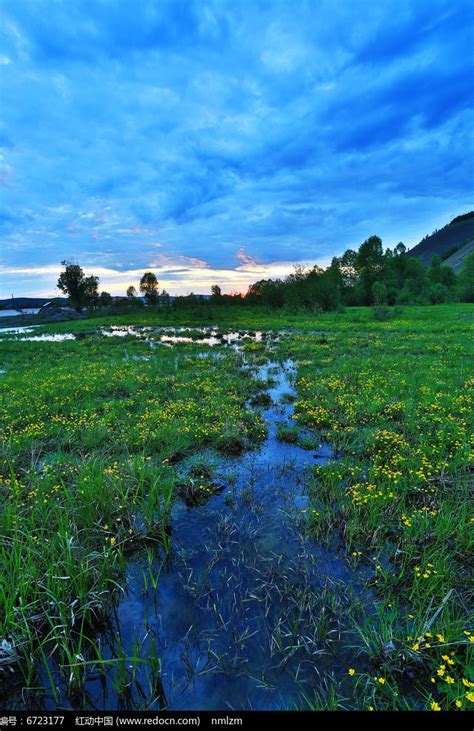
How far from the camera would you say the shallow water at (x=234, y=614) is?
3.36 meters

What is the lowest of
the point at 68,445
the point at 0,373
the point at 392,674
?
the point at 392,674

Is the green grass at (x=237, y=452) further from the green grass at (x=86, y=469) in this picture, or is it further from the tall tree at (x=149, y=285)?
the tall tree at (x=149, y=285)

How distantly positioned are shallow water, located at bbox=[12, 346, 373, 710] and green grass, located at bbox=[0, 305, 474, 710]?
0.74 ft

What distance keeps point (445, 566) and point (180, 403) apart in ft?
31.9

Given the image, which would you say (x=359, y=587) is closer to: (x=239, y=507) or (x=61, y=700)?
(x=239, y=507)

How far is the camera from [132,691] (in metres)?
3.36

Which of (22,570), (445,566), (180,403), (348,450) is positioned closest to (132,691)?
(22,570)

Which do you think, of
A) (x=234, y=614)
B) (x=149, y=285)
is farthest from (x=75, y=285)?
(x=234, y=614)

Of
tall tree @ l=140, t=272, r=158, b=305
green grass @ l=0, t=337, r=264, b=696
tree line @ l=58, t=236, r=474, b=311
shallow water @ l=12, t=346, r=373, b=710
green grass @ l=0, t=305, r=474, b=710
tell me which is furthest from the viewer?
tall tree @ l=140, t=272, r=158, b=305

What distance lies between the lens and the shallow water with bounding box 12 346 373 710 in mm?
3359

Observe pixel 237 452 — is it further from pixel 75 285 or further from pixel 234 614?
pixel 75 285

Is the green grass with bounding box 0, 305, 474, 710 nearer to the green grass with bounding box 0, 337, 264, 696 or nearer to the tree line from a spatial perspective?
the green grass with bounding box 0, 337, 264, 696

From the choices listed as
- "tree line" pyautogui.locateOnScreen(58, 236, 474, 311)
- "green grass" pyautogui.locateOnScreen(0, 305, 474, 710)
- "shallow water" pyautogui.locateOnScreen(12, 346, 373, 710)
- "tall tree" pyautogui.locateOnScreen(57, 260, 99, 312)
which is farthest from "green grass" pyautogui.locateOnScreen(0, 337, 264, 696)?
"tall tree" pyautogui.locateOnScreen(57, 260, 99, 312)

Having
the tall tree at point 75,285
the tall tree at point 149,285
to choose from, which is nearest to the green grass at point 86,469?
the tall tree at point 75,285
